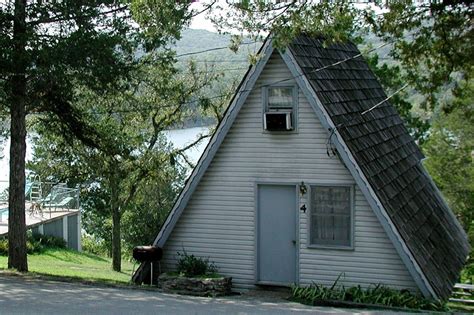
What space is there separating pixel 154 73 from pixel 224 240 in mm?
5818

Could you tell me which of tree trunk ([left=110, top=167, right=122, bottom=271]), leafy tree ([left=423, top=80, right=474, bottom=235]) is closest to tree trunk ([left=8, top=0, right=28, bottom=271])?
tree trunk ([left=110, top=167, right=122, bottom=271])

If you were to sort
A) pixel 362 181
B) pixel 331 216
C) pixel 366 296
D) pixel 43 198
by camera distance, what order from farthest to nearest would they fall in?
1. pixel 43 198
2. pixel 331 216
3. pixel 362 181
4. pixel 366 296

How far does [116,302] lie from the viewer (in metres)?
14.6

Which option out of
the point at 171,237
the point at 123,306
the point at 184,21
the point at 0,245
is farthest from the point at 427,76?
the point at 0,245

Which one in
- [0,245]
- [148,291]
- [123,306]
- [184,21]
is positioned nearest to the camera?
Answer: [123,306]

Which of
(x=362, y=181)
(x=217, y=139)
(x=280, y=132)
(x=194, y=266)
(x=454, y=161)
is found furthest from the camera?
(x=454, y=161)

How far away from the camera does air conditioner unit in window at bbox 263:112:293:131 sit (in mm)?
17312

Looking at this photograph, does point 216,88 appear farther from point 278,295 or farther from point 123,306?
point 123,306

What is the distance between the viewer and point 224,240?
18312 mm

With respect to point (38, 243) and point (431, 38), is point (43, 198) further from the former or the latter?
point (431, 38)

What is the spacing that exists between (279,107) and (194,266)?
4014 millimetres

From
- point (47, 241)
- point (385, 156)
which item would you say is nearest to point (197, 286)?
point (385, 156)

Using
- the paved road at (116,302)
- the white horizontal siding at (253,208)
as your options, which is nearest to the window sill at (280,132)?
the white horizontal siding at (253,208)

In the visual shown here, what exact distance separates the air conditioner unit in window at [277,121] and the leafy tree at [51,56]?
9.32ft
